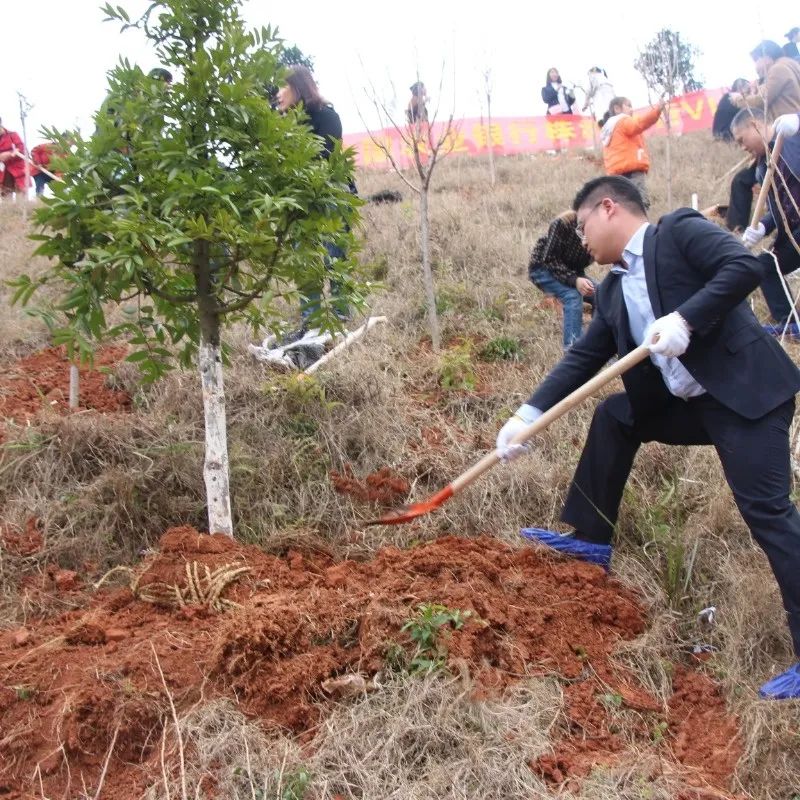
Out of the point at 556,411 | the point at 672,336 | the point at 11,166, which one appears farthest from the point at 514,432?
the point at 11,166

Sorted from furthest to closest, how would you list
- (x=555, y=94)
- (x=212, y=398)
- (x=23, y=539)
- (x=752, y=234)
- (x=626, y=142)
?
(x=555, y=94) < (x=626, y=142) < (x=752, y=234) < (x=23, y=539) < (x=212, y=398)

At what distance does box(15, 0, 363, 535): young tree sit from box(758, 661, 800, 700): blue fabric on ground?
2.38 meters

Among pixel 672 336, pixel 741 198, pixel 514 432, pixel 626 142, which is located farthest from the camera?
pixel 626 142

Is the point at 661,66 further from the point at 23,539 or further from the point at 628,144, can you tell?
the point at 23,539

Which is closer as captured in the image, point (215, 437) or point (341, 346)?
point (215, 437)

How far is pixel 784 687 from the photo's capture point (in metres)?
2.61

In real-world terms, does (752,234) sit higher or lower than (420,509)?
higher

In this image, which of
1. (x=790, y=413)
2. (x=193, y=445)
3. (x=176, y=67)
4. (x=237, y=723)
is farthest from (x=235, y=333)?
(x=790, y=413)

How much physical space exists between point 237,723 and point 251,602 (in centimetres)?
54

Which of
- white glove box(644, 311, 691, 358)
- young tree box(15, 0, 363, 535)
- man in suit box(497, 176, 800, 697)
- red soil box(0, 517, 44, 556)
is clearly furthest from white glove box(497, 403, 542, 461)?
red soil box(0, 517, 44, 556)

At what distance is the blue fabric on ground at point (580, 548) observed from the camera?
11.2ft

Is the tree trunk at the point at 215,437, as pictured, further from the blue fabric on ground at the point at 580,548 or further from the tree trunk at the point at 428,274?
the tree trunk at the point at 428,274

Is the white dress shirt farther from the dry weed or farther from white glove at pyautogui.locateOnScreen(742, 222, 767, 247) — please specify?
white glove at pyautogui.locateOnScreen(742, 222, 767, 247)

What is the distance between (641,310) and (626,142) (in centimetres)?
452
